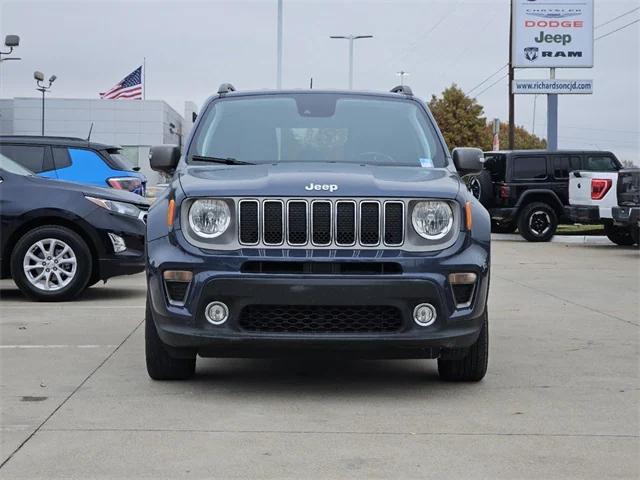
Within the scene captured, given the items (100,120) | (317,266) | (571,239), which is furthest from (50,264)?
(100,120)

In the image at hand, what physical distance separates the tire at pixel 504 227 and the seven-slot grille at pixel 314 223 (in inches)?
724

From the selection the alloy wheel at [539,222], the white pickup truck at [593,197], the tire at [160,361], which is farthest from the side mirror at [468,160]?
the alloy wheel at [539,222]

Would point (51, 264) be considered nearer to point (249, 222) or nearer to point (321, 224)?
point (249, 222)

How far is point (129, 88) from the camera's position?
183 ft

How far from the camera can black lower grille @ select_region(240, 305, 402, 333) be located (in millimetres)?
5973

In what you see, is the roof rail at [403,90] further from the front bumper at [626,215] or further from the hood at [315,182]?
the front bumper at [626,215]

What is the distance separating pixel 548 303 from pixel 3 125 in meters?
71.6

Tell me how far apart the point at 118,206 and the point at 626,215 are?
10558mm

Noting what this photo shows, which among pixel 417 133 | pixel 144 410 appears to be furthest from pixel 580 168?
pixel 144 410

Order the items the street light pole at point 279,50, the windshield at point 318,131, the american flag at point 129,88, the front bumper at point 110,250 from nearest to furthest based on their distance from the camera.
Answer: the windshield at point 318,131 < the front bumper at point 110,250 < the street light pole at point 279,50 < the american flag at point 129,88

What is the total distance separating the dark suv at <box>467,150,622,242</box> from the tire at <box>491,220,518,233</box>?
0.67m

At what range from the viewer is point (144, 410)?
5.86 m

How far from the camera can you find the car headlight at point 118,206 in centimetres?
1105

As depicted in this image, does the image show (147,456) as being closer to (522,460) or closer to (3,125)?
(522,460)
